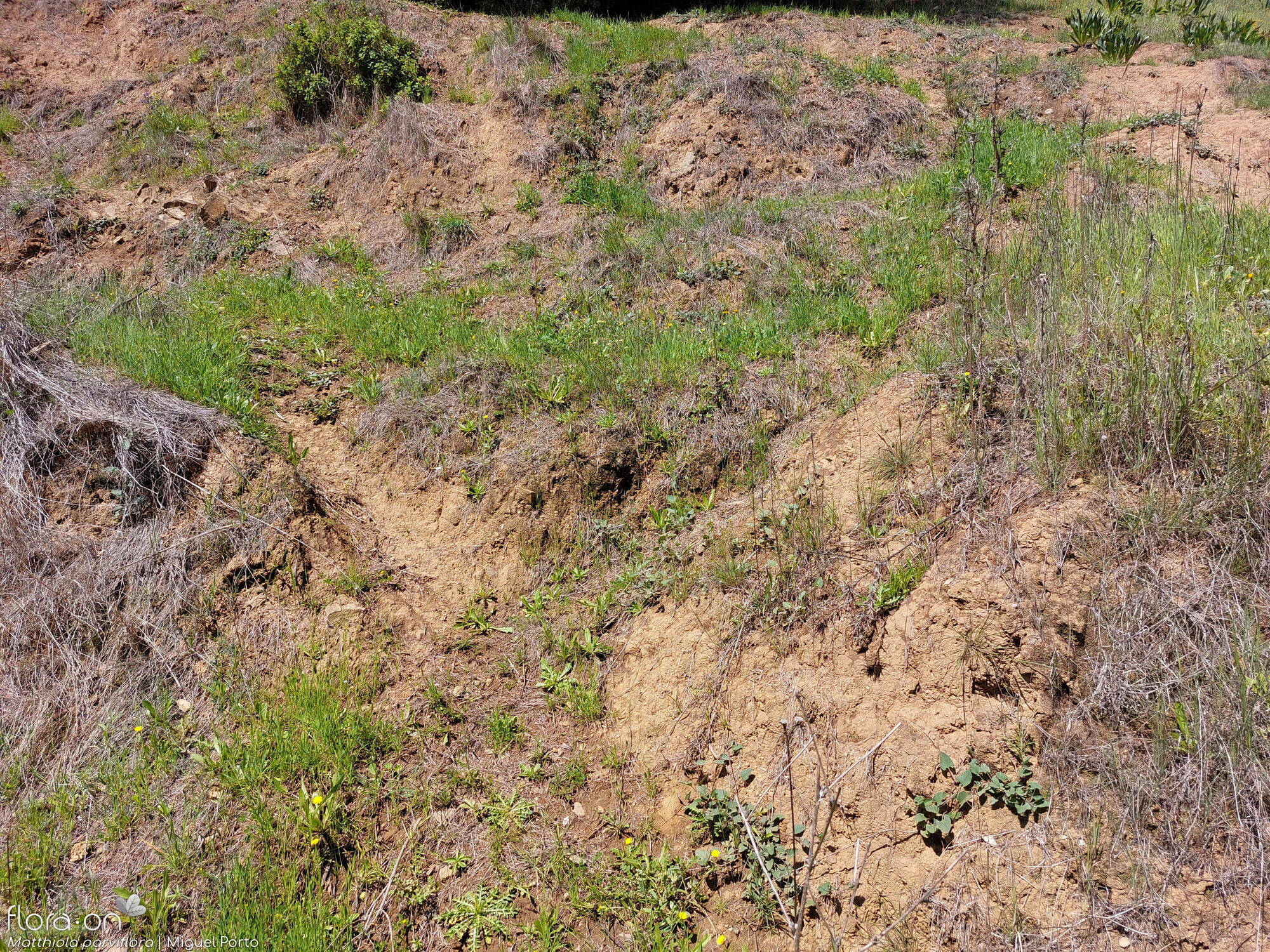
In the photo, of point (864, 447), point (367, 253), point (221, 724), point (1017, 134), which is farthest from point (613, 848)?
point (1017, 134)

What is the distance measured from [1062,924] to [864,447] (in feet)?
8.42

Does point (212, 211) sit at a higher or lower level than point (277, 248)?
higher

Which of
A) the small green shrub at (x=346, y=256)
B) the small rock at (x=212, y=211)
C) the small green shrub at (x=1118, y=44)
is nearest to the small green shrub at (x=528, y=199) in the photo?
the small green shrub at (x=346, y=256)

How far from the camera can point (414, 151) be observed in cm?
862

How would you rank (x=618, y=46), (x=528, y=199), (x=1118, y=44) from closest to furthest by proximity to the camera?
(x=528, y=199), (x=618, y=46), (x=1118, y=44)

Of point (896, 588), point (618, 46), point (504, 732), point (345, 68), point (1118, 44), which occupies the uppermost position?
point (618, 46)

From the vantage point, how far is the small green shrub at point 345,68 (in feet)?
30.9

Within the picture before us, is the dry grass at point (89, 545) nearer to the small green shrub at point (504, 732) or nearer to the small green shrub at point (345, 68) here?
the small green shrub at point (504, 732)

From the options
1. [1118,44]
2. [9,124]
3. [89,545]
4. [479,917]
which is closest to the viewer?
[479,917]

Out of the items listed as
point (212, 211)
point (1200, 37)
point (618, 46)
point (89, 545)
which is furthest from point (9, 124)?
point (1200, 37)

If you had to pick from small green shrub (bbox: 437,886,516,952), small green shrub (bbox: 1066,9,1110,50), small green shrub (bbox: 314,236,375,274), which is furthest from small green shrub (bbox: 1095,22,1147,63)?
small green shrub (bbox: 437,886,516,952)

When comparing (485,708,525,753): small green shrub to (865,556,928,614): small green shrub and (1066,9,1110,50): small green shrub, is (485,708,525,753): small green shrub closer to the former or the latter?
(865,556,928,614): small green shrub

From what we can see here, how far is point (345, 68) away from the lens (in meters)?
9.49

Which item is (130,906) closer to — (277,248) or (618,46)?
(277,248)
